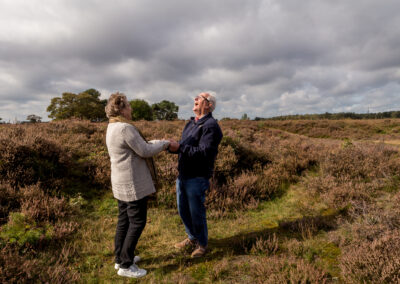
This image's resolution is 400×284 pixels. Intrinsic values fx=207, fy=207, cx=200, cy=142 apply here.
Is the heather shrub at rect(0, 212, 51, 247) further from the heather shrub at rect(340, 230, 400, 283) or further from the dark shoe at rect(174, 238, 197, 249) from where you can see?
the heather shrub at rect(340, 230, 400, 283)

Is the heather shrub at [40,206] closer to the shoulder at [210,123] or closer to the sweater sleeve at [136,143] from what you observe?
the sweater sleeve at [136,143]

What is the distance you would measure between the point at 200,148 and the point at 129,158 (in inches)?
36.0

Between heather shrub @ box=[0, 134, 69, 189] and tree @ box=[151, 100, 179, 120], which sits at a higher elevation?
tree @ box=[151, 100, 179, 120]

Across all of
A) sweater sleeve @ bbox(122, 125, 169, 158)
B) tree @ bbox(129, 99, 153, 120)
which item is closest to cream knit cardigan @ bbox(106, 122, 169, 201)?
sweater sleeve @ bbox(122, 125, 169, 158)

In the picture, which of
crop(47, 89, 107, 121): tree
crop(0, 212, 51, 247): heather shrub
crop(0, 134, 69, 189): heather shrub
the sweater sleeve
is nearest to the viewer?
the sweater sleeve

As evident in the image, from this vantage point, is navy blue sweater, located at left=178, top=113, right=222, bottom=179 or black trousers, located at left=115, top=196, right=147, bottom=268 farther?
navy blue sweater, located at left=178, top=113, right=222, bottom=179

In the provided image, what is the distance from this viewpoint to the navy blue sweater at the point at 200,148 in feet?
9.11

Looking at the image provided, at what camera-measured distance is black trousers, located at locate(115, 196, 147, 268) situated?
→ 267 centimetres

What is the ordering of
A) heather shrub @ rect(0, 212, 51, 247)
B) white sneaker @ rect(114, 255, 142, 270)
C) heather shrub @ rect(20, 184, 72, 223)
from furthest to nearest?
1. heather shrub @ rect(20, 184, 72, 223)
2. heather shrub @ rect(0, 212, 51, 247)
3. white sneaker @ rect(114, 255, 142, 270)

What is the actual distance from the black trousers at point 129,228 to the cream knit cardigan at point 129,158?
6.7 inches

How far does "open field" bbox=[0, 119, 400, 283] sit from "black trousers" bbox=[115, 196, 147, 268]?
1.05ft

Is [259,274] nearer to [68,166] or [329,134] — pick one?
[68,166]

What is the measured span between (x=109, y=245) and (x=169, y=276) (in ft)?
4.26

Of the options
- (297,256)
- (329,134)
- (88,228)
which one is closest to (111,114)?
(88,228)
